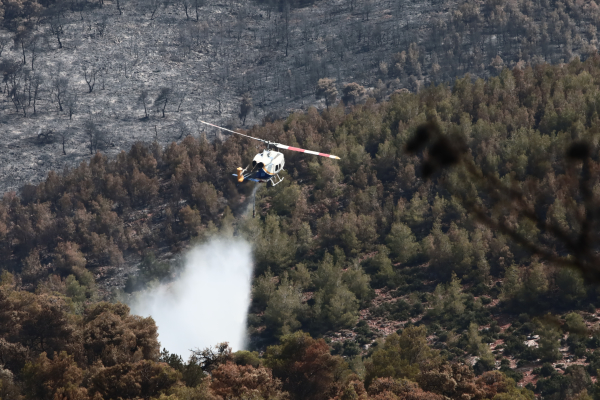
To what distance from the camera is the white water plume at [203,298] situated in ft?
347

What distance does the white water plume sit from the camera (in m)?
106

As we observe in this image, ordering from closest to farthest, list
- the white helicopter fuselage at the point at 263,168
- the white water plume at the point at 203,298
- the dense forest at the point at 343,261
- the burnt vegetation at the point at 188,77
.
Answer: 1. the dense forest at the point at 343,261
2. the white helicopter fuselage at the point at 263,168
3. the white water plume at the point at 203,298
4. the burnt vegetation at the point at 188,77

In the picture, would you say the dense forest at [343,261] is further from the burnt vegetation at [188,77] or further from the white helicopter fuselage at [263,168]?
the burnt vegetation at [188,77]

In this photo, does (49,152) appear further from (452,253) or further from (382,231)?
(452,253)

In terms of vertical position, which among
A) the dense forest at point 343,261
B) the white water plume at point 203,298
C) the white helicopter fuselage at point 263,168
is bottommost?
the white water plume at point 203,298

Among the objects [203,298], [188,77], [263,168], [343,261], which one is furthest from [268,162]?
[188,77]

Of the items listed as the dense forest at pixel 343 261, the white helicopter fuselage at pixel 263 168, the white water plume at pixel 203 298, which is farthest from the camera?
the white water plume at pixel 203 298

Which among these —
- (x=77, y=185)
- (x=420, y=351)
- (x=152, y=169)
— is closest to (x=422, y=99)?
(x=152, y=169)

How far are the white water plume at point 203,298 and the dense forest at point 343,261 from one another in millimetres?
2208

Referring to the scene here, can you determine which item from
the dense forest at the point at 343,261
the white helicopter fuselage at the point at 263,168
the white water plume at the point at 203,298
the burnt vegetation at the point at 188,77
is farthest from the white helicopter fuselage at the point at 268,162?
the burnt vegetation at the point at 188,77

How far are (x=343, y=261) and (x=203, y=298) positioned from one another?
2113cm

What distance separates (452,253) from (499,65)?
312 feet

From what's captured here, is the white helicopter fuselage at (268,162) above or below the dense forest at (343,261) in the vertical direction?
above

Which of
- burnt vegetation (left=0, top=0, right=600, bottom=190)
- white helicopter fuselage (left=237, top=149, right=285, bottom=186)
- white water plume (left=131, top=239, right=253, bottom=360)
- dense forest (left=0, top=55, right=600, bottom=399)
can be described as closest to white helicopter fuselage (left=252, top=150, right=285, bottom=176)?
white helicopter fuselage (left=237, top=149, right=285, bottom=186)
